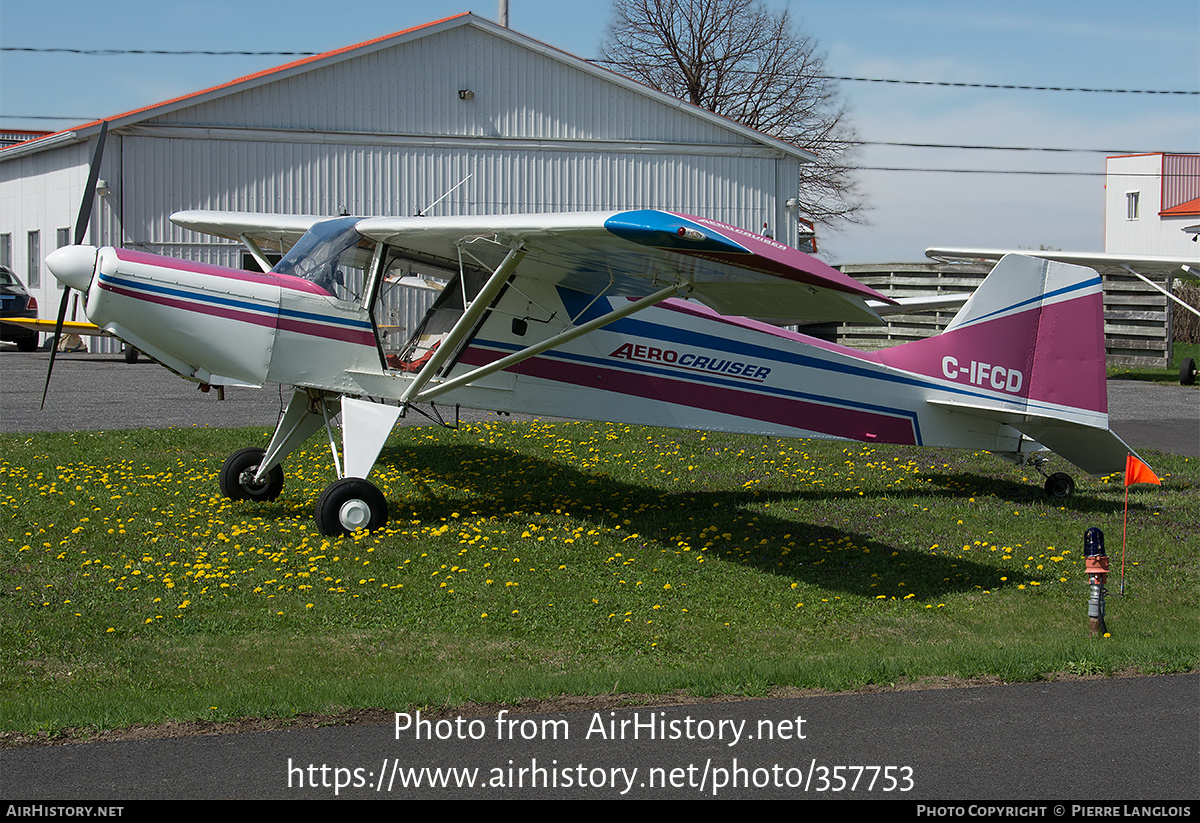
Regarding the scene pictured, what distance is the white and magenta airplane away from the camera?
8672 mm

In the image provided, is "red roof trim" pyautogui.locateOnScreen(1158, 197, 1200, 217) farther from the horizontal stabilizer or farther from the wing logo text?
the wing logo text

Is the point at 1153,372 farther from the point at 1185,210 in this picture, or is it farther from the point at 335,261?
the point at 1185,210

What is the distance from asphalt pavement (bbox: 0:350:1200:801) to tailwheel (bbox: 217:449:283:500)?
5687mm

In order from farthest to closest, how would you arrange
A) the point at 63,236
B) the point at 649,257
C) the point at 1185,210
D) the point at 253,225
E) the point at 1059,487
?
the point at 1185,210 → the point at 63,236 → the point at 253,225 → the point at 1059,487 → the point at 649,257

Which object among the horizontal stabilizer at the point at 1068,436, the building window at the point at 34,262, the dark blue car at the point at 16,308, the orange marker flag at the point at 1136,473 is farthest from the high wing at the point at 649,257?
the building window at the point at 34,262

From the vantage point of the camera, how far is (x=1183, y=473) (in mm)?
13281

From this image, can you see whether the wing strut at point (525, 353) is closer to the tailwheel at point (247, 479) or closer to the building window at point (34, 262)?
the tailwheel at point (247, 479)

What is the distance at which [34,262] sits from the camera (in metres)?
29.4

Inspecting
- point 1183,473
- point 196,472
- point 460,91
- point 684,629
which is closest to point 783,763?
point 684,629

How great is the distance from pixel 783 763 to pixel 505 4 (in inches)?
1071

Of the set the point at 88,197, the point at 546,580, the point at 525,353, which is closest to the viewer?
the point at 546,580

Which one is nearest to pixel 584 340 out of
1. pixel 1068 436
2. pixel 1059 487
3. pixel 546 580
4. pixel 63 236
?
pixel 546 580

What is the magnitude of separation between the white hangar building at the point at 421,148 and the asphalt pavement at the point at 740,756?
20.5m

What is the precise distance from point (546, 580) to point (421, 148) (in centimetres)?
1861
